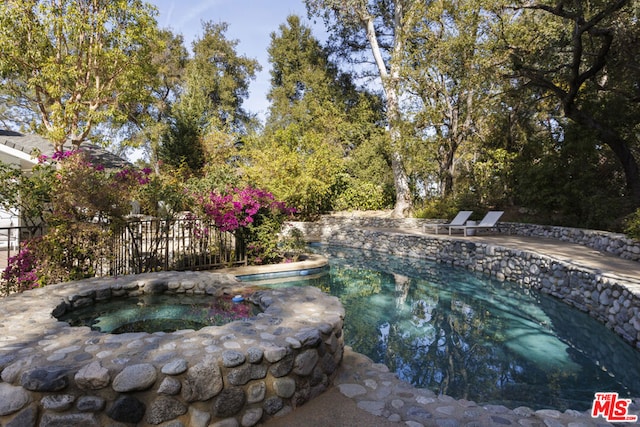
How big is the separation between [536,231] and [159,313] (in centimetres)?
1178

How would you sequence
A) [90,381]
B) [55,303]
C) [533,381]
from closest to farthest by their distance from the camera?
[90,381]
[533,381]
[55,303]

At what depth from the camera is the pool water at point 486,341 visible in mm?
4051

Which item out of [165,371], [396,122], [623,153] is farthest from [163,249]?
[623,153]

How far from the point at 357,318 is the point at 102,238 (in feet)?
14.9

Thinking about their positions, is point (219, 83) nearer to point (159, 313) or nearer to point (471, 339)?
point (159, 313)

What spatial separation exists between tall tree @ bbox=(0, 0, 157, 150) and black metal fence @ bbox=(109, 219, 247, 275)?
6.70 metres

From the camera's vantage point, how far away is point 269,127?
26703 millimetres

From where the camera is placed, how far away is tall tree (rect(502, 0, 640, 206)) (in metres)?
10.0

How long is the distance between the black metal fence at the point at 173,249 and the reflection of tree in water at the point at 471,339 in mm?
2540

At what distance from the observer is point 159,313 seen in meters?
5.42

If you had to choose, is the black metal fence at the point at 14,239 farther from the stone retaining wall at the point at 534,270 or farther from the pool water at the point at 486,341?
the stone retaining wall at the point at 534,270

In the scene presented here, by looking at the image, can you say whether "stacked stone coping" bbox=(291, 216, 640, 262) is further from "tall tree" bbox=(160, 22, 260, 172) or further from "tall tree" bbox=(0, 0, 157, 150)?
"tall tree" bbox=(0, 0, 157, 150)

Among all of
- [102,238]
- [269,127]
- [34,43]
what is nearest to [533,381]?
[102,238]

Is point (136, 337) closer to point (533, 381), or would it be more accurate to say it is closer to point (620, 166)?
point (533, 381)
